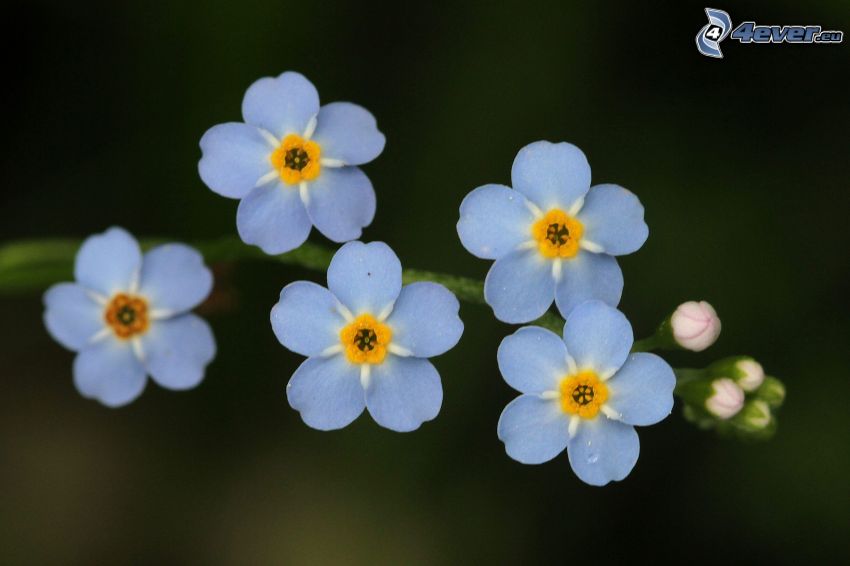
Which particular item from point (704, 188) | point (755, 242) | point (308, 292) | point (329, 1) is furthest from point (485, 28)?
point (308, 292)

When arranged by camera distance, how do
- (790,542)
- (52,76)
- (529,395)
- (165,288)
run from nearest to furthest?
1. (529,395)
2. (165,288)
3. (790,542)
4. (52,76)

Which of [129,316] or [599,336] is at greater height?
[599,336]

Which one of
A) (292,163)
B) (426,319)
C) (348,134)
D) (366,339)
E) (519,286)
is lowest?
(366,339)

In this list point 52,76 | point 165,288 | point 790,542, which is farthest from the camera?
point 52,76

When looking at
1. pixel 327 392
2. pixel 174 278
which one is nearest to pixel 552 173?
pixel 327 392

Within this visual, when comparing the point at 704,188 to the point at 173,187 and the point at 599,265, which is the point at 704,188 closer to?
the point at 599,265

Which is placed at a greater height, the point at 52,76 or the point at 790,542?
the point at 52,76

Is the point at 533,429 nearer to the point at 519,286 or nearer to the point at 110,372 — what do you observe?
the point at 519,286
